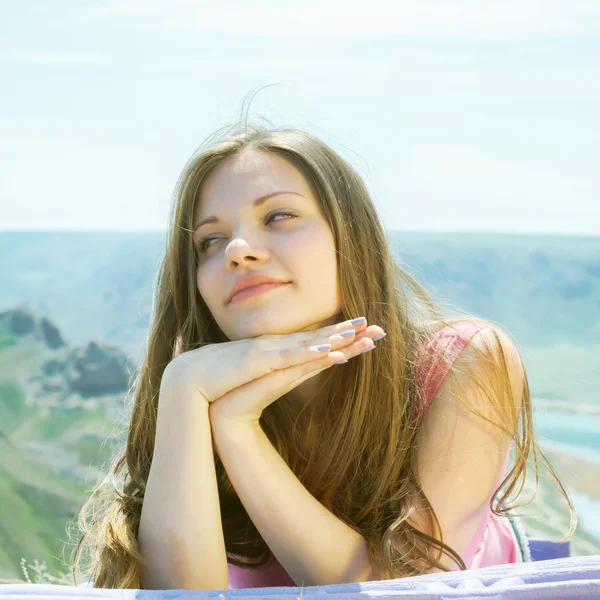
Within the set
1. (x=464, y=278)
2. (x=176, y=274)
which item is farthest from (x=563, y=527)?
(x=176, y=274)

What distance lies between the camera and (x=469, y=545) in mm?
1605

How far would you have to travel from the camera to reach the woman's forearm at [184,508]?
4.34 feet

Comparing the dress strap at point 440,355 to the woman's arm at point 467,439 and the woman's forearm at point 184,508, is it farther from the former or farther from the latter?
the woman's forearm at point 184,508

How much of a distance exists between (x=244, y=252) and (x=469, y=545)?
0.78 m

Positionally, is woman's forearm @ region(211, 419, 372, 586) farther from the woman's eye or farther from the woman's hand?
the woman's eye

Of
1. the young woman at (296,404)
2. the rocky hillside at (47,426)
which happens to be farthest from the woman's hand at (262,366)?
the rocky hillside at (47,426)

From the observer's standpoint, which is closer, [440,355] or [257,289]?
[257,289]

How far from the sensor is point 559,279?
529cm

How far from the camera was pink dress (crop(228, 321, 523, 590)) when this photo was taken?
1.52 metres

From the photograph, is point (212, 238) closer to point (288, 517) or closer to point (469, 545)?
point (288, 517)

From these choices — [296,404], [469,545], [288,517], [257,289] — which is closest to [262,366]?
[257,289]

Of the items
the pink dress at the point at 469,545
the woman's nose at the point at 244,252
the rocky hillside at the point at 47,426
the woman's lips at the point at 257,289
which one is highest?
the woman's nose at the point at 244,252

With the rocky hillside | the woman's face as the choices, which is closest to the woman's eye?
the woman's face

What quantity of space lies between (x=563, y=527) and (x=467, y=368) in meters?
2.73
